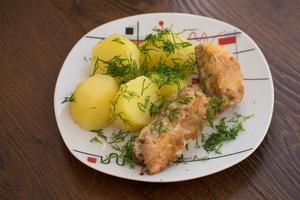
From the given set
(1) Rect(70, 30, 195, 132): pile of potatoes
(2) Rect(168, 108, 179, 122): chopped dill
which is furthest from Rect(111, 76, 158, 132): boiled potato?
(2) Rect(168, 108, 179, 122): chopped dill

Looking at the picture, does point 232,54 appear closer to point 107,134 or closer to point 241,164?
point 241,164

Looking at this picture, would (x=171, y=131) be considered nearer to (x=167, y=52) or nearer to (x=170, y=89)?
(x=170, y=89)

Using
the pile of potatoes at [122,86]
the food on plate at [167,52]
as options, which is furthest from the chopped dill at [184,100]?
the food on plate at [167,52]

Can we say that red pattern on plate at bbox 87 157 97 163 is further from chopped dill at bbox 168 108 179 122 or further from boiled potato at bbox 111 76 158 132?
chopped dill at bbox 168 108 179 122

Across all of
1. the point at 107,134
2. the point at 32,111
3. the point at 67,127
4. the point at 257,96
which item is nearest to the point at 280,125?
the point at 257,96

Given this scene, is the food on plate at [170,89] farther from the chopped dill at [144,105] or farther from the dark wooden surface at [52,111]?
the dark wooden surface at [52,111]

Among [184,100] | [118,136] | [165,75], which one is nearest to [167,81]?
[165,75]
